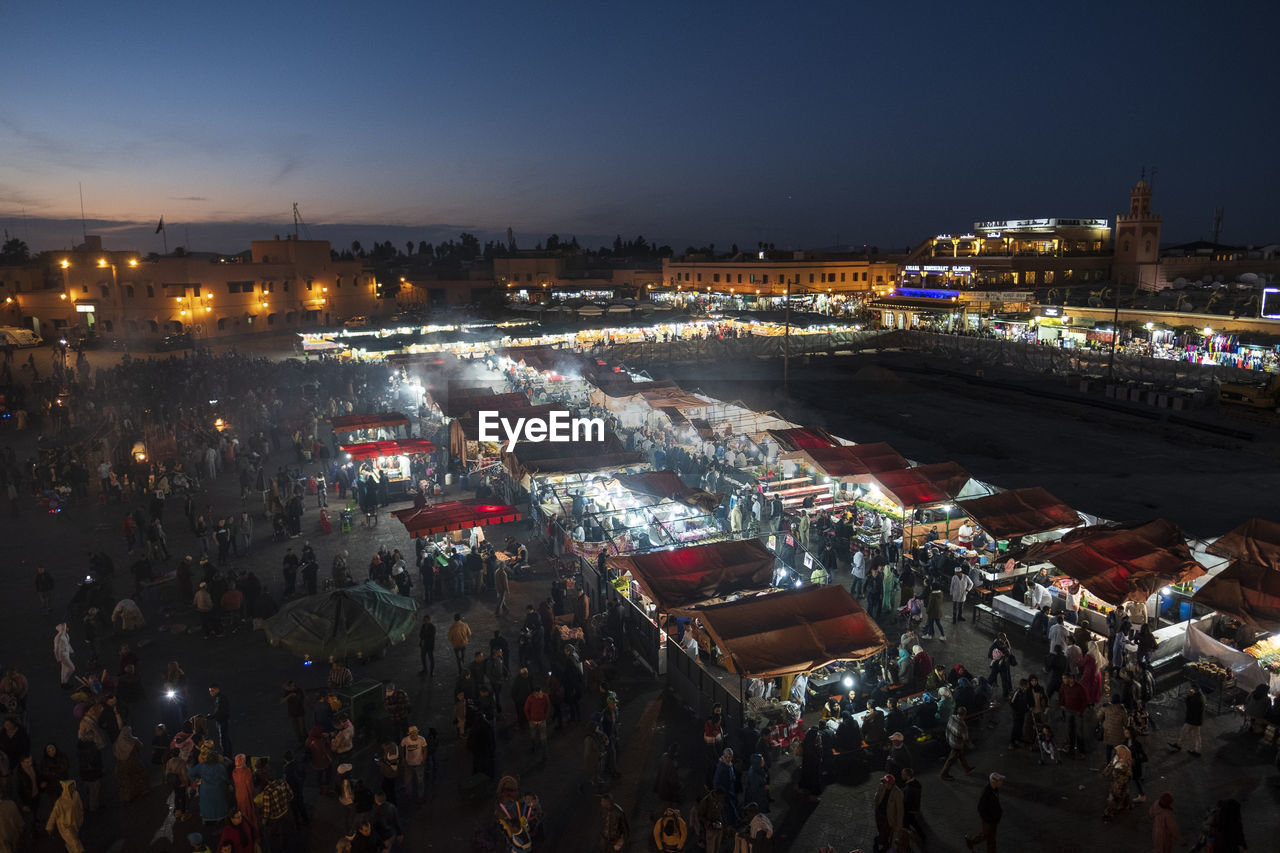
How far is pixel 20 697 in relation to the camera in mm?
9469

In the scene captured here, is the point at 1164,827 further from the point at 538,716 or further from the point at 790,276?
the point at 790,276

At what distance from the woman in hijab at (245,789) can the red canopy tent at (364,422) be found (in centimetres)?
1489

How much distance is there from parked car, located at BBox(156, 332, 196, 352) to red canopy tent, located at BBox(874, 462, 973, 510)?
36.7 meters

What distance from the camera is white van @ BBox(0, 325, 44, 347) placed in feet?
127

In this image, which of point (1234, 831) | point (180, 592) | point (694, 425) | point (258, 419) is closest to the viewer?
point (1234, 831)

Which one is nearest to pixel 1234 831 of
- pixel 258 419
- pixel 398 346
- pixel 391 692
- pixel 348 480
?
pixel 391 692

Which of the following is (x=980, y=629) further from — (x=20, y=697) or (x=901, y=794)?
(x=20, y=697)

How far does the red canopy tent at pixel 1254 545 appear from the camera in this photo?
11914mm

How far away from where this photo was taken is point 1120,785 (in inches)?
306

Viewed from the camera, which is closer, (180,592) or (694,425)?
(180,592)

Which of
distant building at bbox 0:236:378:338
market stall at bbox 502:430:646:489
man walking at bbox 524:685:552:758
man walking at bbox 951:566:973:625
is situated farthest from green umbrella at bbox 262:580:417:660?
distant building at bbox 0:236:378:338

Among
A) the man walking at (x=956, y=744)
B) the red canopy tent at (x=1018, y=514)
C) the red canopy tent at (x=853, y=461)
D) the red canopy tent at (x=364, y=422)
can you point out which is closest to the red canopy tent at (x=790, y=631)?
the man walking at (x=956, y=744)

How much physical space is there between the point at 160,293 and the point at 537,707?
4522 centimetres

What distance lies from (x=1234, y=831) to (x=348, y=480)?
18.0 meters
